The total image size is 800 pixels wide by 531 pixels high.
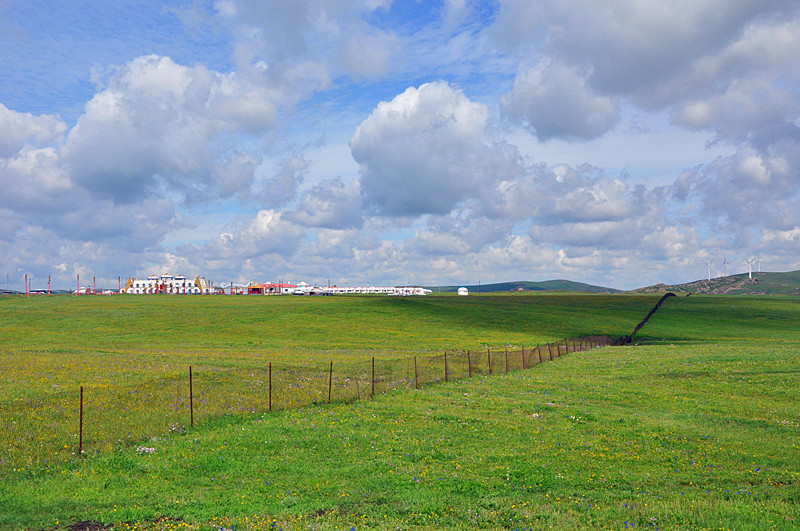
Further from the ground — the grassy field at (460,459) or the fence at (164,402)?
the fence at (164,402)

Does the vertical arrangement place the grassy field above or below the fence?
below

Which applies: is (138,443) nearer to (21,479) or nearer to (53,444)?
(53,444)

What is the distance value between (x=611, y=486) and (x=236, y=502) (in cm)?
1034

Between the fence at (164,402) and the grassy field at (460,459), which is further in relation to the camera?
the fence at (164,402)

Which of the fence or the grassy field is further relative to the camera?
the fence

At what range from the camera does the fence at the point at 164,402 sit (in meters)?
18.5

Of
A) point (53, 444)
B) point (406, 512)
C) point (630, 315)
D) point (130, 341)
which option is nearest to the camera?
point (406, 512)

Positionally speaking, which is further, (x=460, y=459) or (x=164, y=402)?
(x=164, y=402)

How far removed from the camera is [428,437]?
842 inches

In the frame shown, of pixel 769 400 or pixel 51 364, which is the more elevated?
pixel 51 364

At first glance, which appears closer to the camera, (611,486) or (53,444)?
(611,486)

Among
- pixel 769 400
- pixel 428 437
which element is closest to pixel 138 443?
pixel 428 437

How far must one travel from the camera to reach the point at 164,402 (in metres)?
24.9

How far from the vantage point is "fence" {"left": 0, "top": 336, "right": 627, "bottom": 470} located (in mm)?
18531
